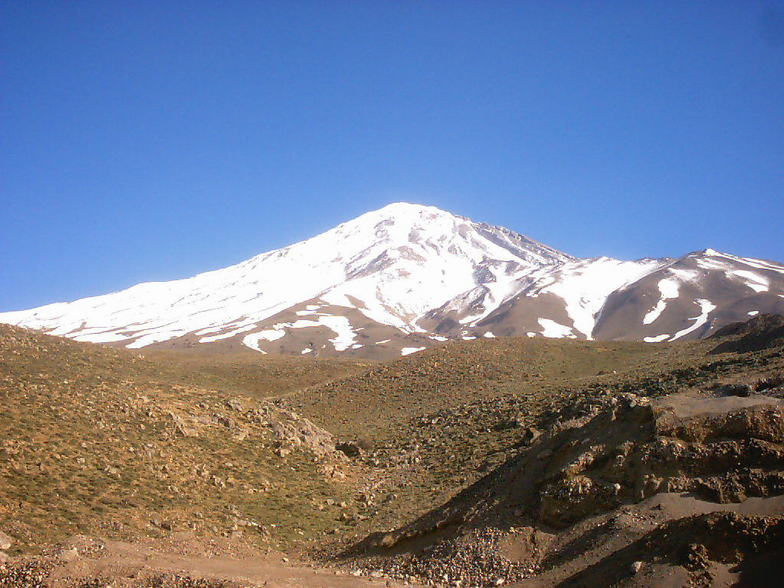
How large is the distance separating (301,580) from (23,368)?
1573 centimetres

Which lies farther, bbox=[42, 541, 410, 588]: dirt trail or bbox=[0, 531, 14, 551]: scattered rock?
bbox=[0, 531, 14, 551]: scattered rock

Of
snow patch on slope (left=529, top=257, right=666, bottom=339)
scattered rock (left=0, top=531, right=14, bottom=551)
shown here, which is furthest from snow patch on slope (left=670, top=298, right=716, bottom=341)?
scattered rock (left=0, top=531, right=14, bottom=551)

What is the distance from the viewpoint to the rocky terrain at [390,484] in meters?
9.66

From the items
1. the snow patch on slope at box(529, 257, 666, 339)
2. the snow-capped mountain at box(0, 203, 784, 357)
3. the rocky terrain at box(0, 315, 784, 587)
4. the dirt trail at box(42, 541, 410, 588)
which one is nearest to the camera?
the rocky terrain at box(0, 315, 784, 587)

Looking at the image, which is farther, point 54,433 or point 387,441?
point 387,441

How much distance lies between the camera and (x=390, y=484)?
65.5ft

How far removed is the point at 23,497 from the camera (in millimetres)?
13648

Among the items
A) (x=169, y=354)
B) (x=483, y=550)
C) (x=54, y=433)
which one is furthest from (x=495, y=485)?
(x=169, y=354)

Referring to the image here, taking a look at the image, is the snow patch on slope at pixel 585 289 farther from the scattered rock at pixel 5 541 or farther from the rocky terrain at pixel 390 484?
the scattered rock at pixel 5 541

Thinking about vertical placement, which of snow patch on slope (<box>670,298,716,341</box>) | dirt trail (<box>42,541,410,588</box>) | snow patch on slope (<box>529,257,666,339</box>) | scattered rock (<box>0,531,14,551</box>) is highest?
snow patch on slope (<box>529,257,666,339</box>)

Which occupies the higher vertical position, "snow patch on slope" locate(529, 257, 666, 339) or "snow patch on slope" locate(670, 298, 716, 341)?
"snow patch on slope" locate(529, 257, 666, 339)

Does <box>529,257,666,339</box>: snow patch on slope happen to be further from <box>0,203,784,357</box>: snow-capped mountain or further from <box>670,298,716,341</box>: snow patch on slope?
<box>670,298,716,341</box>: snow patch on slope

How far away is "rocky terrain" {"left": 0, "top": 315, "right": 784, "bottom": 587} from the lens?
966 centimetres

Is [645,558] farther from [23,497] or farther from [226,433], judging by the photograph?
[226,433]
